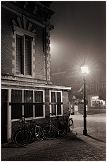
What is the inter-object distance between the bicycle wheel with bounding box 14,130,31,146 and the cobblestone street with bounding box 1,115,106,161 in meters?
0.48

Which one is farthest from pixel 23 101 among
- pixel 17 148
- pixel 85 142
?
pixel 85 142

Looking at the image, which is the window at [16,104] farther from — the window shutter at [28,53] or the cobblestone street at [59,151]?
the window shutter at [28,53]

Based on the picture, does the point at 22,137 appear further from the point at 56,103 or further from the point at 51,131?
the point at 56,103

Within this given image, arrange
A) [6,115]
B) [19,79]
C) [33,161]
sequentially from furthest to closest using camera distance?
[19,79] → [6,115] → [33,161]

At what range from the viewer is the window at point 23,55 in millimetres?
13352

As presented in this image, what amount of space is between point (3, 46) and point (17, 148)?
5543 mm

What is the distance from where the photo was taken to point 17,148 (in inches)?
394

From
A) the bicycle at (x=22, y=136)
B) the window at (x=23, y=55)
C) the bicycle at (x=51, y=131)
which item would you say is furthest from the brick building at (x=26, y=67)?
the bicycle at (x=51, y=131)

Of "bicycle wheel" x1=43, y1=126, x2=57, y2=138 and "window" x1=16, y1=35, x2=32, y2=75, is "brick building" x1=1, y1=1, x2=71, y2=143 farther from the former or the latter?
"bicycle wheel" x1=43, y1=126, x2=57, y2=138

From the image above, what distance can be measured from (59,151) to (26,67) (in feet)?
20.2

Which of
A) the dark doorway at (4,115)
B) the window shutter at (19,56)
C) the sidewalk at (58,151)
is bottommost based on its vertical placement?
the sidewalk at (58,151)

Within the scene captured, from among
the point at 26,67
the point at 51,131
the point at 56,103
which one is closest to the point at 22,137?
the point at 51,131

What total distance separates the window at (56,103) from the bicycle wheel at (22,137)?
2925 millimetres

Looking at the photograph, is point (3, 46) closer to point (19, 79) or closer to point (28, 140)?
point (19, 79)
